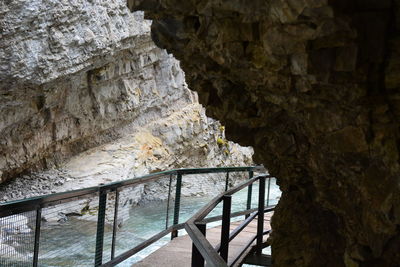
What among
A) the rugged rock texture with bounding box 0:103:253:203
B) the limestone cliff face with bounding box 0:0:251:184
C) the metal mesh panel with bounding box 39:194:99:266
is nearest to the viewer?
the metal mesh panel with bounding box 39:194:99:266

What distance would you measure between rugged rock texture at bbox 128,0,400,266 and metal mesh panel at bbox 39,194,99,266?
1641 mm

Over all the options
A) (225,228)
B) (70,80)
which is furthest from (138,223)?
(70,80)

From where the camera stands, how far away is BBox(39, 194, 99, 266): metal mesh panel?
392 centimetres

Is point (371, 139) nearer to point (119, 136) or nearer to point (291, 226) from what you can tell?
point (291, 226)

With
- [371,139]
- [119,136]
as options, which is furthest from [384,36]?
[119,136]

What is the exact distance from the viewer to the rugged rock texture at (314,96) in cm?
228

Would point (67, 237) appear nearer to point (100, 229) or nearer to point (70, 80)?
point (100, 229)

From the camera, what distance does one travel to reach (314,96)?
2594 millimetres

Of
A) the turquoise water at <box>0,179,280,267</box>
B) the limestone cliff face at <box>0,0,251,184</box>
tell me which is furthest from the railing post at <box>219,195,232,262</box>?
the limestone cliff face at <box>0,0,251,184</box>

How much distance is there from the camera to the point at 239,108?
11.0ft

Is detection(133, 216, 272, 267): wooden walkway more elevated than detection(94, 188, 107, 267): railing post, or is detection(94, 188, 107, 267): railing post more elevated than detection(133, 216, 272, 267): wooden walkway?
detection(94, 188, 107, 267): railing post

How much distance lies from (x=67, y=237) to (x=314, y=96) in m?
3.02

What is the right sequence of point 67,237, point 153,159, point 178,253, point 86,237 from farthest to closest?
point 153,159
point 178,253
point 86,237
point 67,237

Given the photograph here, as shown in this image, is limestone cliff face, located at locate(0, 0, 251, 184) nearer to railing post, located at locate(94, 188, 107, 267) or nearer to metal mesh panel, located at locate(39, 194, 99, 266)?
metal mesh panel, located at locate(39, 194, 99, 266)
